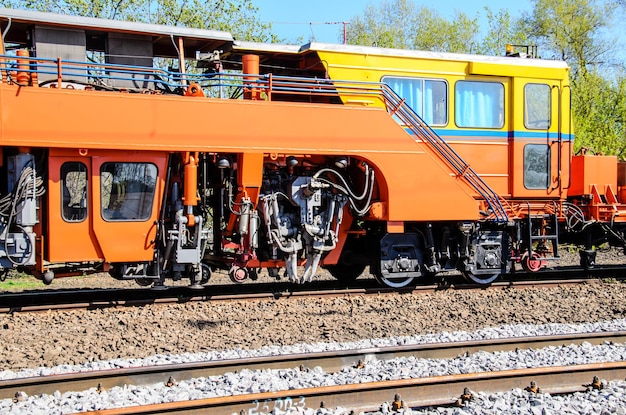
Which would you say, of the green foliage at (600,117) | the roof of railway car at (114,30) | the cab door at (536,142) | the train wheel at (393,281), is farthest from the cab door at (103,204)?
the green foliage at (600,117)

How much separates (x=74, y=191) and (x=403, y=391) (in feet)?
17.1

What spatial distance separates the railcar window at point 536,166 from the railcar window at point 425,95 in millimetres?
1783

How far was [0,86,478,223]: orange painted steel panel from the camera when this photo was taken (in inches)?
315

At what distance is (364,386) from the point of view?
5.52 meters

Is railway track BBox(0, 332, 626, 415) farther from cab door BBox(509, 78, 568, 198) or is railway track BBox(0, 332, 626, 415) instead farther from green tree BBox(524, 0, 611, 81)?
green tree BBox(524, 0, 611, 81)

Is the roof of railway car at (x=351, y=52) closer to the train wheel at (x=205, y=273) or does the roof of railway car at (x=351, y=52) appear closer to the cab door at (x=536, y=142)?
the cab door at (x=536, y=142)

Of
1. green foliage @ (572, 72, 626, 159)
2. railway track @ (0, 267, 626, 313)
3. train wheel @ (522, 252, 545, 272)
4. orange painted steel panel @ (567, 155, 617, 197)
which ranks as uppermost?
green foliage @ (572, 72, 626, 159)

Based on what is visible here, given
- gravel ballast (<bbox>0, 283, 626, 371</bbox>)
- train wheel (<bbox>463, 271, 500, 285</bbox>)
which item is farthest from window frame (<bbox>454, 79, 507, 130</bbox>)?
gravel ballast (<bbox>0, 283, 626, 371</bbox>)

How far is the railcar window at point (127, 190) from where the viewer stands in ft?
28.3

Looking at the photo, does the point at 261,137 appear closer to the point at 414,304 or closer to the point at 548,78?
the point at 414,304

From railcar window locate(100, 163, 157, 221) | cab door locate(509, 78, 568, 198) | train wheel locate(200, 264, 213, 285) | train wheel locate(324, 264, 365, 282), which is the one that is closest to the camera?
railcar window locate(100, 163, 157, 221)

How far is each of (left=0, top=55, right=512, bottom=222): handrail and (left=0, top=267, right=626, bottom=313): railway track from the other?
169cm

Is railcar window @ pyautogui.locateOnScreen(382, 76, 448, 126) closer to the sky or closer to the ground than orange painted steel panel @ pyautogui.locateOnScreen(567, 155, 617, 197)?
closer to the sky

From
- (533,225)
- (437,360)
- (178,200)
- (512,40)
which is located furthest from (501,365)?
(512,40)
